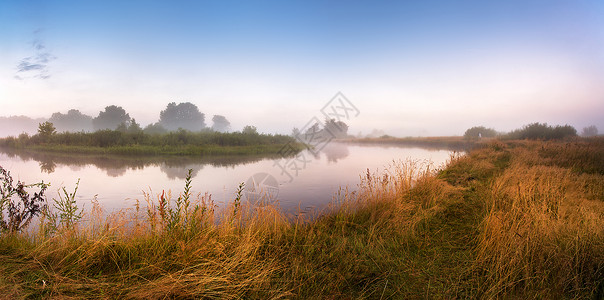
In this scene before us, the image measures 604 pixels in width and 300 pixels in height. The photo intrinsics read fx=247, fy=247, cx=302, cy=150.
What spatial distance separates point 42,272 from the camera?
274 cm

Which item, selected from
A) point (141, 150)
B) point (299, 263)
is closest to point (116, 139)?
point (141, 150)

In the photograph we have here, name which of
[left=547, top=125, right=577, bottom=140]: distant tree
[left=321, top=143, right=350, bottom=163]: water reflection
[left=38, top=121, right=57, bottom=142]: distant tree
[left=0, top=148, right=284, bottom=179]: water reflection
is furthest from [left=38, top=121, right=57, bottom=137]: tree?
[left=547, top=125, right=577, bottom=140]: distant tree

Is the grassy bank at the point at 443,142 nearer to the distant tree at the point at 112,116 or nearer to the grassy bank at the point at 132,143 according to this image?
the grassy bank at the point at 132,143

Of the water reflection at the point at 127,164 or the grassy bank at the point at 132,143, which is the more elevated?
the grassy bank at the point at 132,143

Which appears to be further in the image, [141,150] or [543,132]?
[543,132]

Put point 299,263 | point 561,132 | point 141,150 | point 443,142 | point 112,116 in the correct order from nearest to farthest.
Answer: point 299,263 → point 141,150 → point 561,132 → point 443,142 → point 112,116

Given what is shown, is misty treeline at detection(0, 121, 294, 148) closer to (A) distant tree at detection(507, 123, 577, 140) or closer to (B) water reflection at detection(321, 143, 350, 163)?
(B) water reflection at detection(321, 143, 350, 163)

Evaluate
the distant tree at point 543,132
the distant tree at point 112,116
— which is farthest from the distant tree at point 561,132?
the distant tree at point 112,116

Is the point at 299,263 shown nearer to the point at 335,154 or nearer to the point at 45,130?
the point at 335,154

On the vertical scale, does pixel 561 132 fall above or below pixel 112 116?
below

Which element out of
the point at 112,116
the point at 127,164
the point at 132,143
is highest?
the point at 112,116

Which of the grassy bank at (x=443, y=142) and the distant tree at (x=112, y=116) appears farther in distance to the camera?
the distant tree at (x=112, y=116)

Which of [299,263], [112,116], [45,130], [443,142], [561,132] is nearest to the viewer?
[299,263]

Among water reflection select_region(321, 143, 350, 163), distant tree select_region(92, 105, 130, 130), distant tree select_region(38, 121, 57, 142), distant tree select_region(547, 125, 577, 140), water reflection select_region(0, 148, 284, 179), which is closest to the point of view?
water reflection select_region(0, 148, 284, 179)
